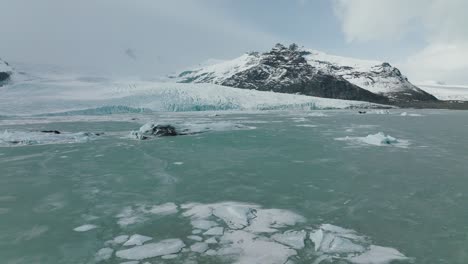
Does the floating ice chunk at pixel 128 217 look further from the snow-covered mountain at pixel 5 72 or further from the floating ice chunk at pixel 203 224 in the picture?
the snow-covered mountain at pixel 5 72

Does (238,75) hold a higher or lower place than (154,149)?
higher

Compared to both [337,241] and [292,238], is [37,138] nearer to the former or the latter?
[292,238]

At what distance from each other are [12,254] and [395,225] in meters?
5.32

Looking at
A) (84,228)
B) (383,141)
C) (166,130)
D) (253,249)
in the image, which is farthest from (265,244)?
(166,130)

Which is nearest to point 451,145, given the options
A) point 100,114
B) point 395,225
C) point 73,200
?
A: point 395,225

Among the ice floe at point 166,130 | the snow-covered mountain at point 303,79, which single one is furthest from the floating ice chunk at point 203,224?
the snow-covered mountain at point 303,79

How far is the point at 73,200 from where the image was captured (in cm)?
734

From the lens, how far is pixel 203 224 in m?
5.86

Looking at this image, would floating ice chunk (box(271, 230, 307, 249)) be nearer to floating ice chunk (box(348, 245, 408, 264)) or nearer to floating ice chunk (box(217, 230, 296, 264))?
floating ice chunk (box(217, 230, 296, 264))

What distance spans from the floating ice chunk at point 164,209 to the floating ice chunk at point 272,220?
4.77 feet

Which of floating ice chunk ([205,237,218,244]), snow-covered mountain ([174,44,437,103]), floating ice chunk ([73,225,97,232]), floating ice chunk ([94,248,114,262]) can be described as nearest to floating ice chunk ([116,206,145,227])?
floating ice chunk ([73,225,97,232])

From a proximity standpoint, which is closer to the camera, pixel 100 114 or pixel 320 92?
pixel 100 114

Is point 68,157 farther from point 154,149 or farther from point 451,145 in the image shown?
point 451,145

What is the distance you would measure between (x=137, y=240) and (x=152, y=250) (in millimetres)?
439
